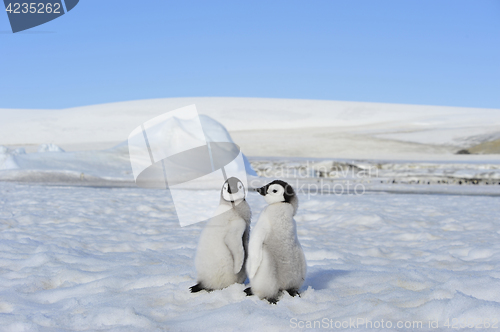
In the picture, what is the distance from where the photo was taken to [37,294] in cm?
267

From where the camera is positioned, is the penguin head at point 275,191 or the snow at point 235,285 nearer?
the snow at point 235,285

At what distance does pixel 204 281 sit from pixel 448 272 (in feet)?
6.01

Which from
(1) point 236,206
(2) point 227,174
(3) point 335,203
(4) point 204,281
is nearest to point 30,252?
(4) point 204,281

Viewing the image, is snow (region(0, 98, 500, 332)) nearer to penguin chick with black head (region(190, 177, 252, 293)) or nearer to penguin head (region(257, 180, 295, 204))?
penguin chick with black head (region(190, 177, 252, 293))

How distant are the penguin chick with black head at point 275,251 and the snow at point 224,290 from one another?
10 centimetres

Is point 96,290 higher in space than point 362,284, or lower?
higher

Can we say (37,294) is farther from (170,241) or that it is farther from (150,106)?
(150,106)

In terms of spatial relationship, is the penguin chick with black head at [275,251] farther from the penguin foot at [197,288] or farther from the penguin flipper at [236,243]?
the penguin foot at [197,288]

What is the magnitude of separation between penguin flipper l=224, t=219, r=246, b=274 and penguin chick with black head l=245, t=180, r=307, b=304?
0.40ft
